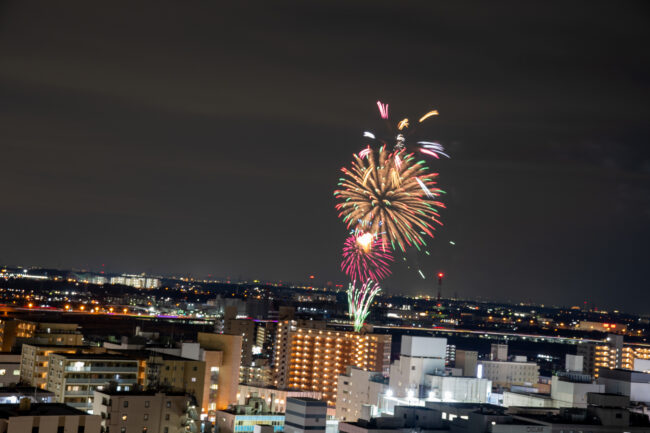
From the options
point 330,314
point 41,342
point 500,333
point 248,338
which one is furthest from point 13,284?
point 41,342

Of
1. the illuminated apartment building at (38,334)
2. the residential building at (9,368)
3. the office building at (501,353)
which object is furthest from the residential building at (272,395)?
the office building at (501,353)

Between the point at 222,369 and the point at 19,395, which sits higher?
the point at 222,369

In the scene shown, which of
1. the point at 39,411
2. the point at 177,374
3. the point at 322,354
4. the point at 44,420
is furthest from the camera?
the point at 322,354

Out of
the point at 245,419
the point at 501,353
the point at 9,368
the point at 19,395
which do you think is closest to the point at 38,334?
the point at 9,368

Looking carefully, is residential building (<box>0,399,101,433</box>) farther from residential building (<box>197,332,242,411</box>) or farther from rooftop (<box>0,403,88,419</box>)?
residential building (<box>197,332,242,411</box>)

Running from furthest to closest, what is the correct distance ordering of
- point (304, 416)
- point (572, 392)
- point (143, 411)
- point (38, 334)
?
1. point (38, 334)
2. point (572, 392)
3. point (304, 416)
4. point (143, 411)

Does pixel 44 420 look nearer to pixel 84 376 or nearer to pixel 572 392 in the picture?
pixel 84 376
